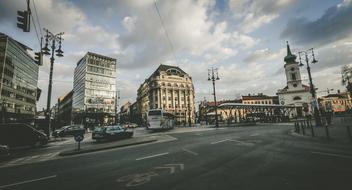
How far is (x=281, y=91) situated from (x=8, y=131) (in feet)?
288

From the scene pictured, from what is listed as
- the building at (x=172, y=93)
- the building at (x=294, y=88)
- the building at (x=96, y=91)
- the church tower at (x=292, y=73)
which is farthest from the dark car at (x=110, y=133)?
the church tower at (x=292, y=73)

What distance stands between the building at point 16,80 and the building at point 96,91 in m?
17.2

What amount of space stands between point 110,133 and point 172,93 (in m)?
67.9

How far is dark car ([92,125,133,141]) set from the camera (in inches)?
737

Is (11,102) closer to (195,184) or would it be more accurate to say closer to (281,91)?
(195,184)

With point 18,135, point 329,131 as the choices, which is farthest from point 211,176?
point 18,135

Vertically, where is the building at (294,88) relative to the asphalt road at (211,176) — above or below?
above

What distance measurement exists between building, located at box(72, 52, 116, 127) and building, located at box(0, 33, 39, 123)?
17.2m

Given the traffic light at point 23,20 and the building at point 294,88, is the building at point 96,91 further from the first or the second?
the building at point 294,88

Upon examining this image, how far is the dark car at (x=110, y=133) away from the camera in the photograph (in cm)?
1871

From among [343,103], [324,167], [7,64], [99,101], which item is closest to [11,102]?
[7,64]

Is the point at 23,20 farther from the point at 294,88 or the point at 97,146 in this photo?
the point at 294,88

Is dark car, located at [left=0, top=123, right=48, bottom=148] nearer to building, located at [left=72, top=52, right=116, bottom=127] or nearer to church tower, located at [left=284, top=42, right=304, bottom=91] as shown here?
building, located at [left=72, top=52, right=116, bottom=127]

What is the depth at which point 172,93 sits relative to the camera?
86.7 meters
